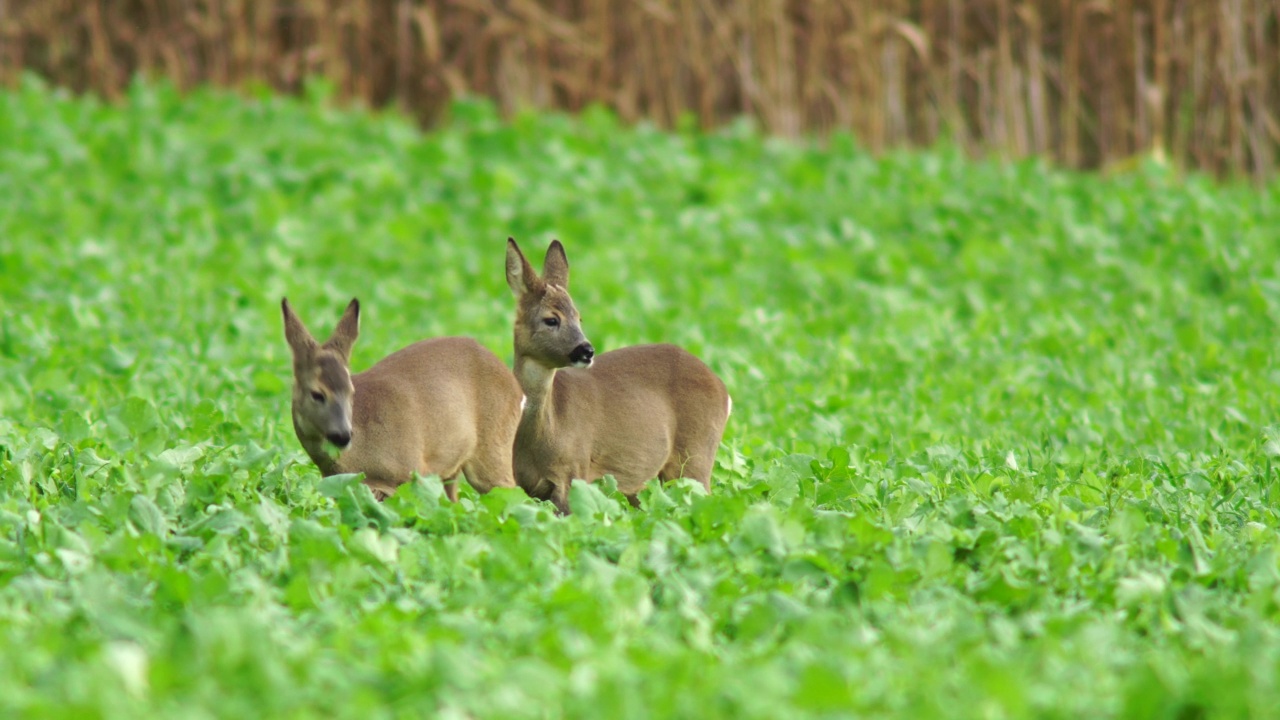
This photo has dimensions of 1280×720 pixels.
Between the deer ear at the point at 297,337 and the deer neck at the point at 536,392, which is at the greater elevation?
the deer ear at the point at 297,337

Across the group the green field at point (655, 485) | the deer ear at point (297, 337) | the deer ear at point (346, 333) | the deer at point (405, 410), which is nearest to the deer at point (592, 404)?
the deer at point (405, 410)

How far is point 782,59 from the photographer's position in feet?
45.1

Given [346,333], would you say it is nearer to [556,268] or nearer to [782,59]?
[556,268]

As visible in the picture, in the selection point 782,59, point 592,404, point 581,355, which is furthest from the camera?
point 782,59

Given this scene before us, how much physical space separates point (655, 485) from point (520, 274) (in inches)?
35.8

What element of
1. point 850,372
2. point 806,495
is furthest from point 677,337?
point 806,495

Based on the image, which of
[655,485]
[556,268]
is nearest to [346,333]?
[556,268]

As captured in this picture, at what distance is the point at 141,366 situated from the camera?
779cm

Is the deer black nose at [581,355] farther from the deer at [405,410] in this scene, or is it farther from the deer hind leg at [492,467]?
the deer hind leg at [492,467]

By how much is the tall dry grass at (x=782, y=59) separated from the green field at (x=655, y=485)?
0.55 meters

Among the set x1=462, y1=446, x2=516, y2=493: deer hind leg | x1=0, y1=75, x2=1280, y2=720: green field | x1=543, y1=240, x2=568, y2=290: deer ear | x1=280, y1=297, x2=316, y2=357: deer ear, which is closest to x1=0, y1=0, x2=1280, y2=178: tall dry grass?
x1=0, y1=75, x2=1280, y2=720: green field

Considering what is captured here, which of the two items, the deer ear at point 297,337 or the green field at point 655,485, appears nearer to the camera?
the green field at point 655,485

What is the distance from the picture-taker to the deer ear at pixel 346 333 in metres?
5.31

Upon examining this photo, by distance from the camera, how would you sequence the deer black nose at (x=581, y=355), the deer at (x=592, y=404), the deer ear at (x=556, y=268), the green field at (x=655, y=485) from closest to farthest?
1. the green field at (x=655, y=485)
2. the deer black nose at (x=581, y=355)
3. the deer at (x=592, y=404)
4. the deer ear at (x=556, y=268)
